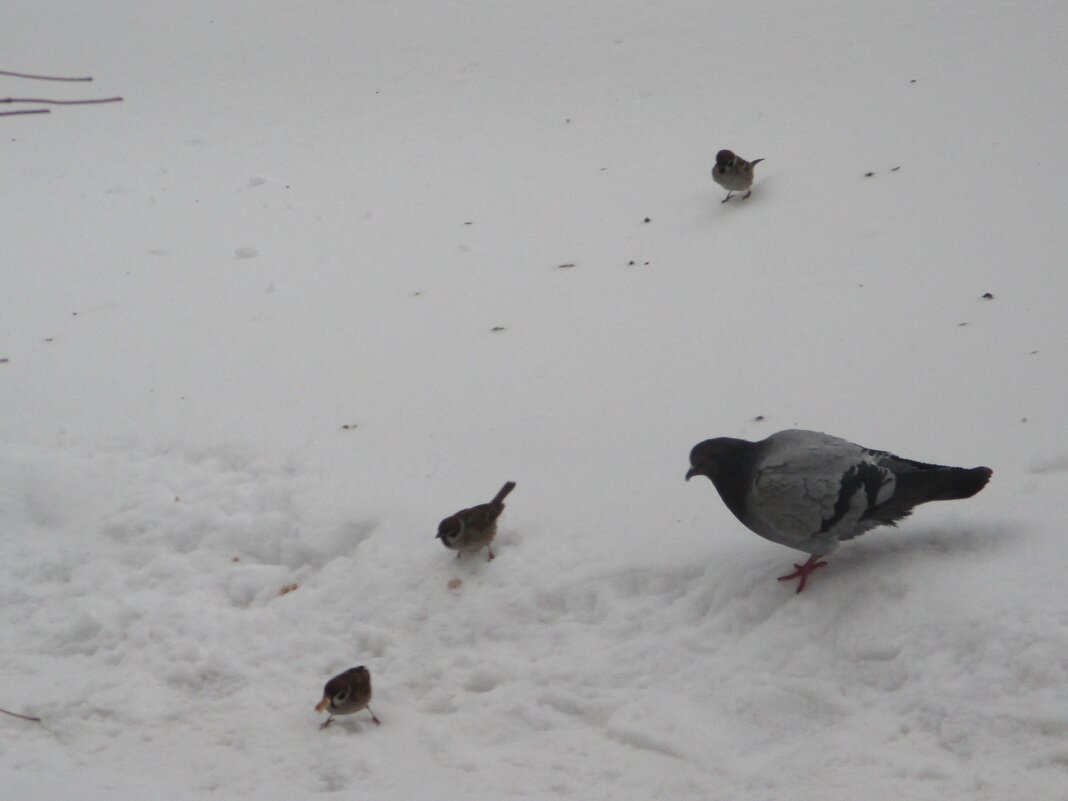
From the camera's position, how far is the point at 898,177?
6.51 metres

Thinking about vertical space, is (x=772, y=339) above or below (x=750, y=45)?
below

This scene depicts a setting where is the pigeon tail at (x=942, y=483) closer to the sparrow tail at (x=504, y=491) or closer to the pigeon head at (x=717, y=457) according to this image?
the pigeon head at (x=717, y=457)

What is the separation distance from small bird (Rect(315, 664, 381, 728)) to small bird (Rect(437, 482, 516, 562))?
723 mm

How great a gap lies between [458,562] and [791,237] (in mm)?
3284

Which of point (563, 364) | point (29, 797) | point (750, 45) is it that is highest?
point (750, 45)

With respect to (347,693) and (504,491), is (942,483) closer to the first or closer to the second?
(504,491)

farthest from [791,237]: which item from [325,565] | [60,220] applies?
[60,220]

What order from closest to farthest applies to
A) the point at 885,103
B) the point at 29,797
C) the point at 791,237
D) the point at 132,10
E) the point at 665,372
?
the point at 29,797 < the point at 665,372 < the point at 791,237 < the point at 885,103 < the point at 132,10

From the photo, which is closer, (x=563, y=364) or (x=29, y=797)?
(x=29, y=797)

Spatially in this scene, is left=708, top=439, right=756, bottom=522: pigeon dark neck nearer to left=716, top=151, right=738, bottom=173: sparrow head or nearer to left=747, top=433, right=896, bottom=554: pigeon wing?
left=747, top=433, right=896, bottom=554: pigeon wing

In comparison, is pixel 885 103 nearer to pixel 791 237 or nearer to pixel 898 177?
pixel 898 177

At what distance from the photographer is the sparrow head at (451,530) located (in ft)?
12.9

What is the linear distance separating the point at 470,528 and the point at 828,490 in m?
1.37

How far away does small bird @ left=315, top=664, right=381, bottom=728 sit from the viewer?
332 cm
